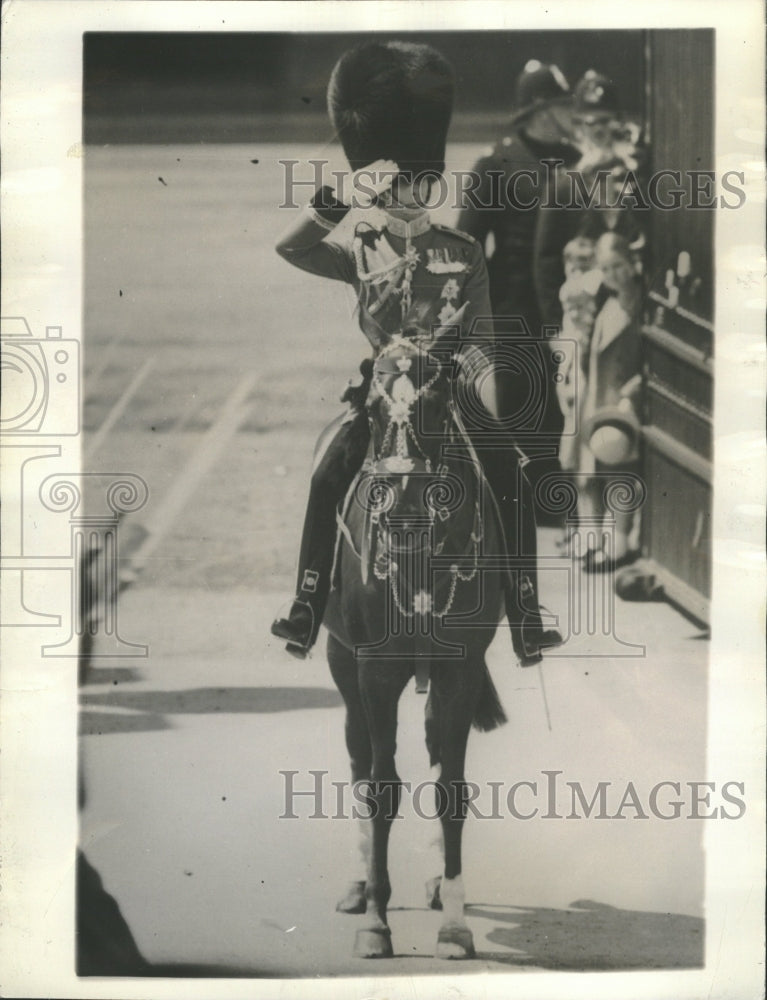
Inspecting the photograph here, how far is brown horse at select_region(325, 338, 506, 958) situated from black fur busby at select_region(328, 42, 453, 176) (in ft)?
1.30

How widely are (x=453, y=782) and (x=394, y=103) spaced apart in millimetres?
1376

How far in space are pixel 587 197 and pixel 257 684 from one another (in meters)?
1.19

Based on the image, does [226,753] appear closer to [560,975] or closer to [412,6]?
[560,975]

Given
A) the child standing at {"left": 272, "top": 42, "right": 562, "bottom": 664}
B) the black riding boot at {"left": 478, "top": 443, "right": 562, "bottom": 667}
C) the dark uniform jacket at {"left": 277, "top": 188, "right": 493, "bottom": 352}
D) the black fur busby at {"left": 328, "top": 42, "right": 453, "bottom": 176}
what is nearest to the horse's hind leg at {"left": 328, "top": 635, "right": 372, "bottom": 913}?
the child standing at {"left": 272, "top": 42, "right": 562, "bottom": 664}

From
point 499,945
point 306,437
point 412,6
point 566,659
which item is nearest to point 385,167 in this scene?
point 412,6

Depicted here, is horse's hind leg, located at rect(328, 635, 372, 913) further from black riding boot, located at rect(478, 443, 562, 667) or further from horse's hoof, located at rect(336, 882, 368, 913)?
black riding boot, located at rect(478, 443, 562, 667)

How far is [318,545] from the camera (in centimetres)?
256

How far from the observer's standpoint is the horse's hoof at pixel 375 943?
255 cm

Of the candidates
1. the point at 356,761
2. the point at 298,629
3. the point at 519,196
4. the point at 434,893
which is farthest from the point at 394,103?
the point at 434,893

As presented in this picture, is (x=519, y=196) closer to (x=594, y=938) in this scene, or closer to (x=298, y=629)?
(x=298, y=629)

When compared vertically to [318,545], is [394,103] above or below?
above

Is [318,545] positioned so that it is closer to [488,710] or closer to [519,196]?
[488,710]

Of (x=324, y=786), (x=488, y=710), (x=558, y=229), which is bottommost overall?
(x=324, y=786)

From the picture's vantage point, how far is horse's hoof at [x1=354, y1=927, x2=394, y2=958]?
2.55 m
